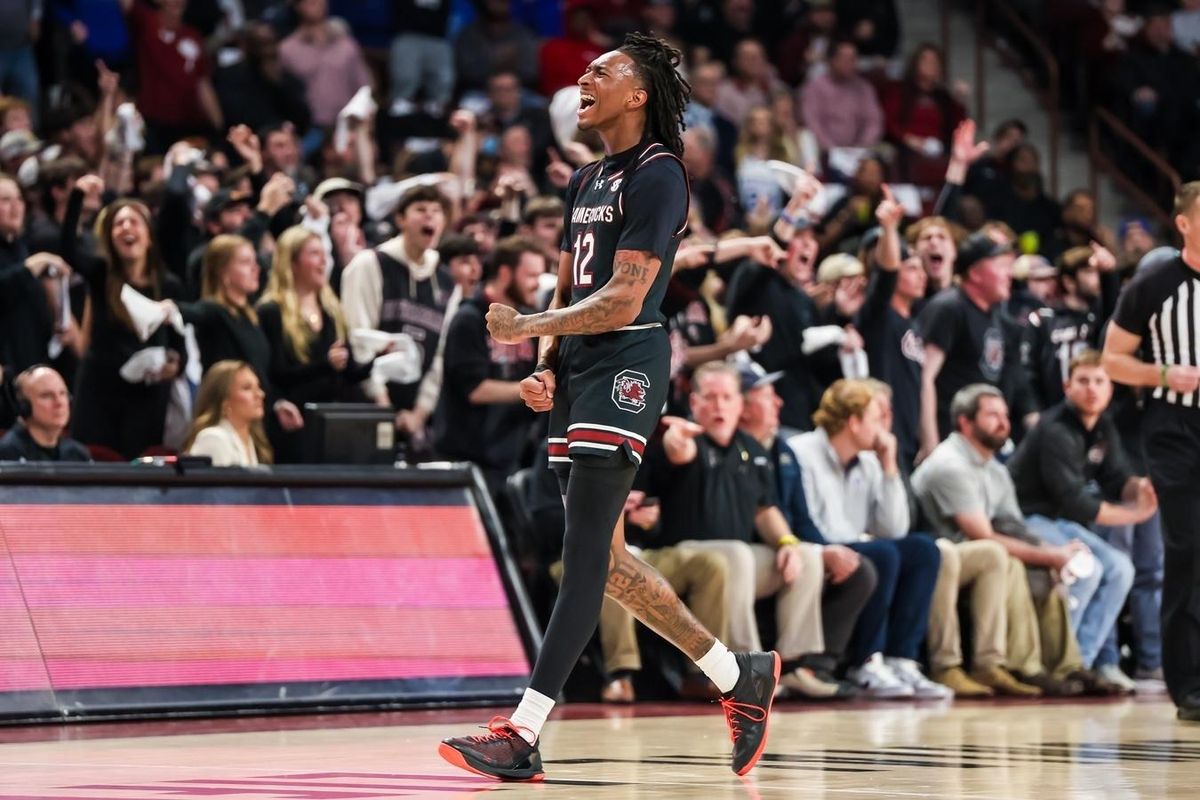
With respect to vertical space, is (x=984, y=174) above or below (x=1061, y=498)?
above

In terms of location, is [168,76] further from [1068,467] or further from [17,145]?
[1068,467]

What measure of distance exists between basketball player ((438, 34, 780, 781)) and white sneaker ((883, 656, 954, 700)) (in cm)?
401

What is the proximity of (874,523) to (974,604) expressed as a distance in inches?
27.2

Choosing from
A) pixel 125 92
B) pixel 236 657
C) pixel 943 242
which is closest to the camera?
pixel 236 657

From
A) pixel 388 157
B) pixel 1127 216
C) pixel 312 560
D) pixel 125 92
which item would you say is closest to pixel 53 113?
pixel 125 92

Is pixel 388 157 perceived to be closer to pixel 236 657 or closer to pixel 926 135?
pixel 926 135

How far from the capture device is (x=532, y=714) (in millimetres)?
5977

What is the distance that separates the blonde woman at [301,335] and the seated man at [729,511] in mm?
1643

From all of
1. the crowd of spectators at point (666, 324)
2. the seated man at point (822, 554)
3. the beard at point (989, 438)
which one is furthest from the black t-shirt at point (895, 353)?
the seated man at point (822, 554)

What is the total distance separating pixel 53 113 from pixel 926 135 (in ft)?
26.0

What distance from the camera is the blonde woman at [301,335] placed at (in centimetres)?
1029

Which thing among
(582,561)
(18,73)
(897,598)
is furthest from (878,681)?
(18,73)

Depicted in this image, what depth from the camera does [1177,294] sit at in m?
8.55

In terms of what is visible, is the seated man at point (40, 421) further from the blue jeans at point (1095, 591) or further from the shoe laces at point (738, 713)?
the blue jeans at point (1095, 591)
